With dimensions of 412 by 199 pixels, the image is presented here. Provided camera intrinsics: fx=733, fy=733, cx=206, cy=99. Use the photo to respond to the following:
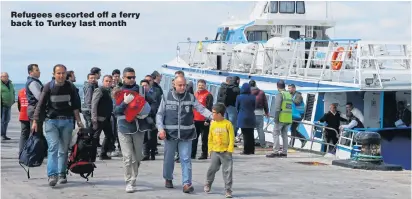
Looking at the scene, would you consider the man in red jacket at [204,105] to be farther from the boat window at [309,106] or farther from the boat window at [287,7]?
the boat window at [287,7]

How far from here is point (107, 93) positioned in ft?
46.0

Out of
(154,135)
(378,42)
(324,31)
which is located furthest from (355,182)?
(324,31)

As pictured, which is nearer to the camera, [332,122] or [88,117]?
[88,117]

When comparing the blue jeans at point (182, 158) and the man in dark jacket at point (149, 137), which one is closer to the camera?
the blue jeans at point (182, 158)

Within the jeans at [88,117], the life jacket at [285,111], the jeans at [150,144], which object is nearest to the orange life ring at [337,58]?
the life jacket at [285,111]

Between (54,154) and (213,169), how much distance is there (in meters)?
2.38

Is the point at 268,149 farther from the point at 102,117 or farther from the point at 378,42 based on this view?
the point at 102,117

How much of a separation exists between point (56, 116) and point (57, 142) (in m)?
0.39

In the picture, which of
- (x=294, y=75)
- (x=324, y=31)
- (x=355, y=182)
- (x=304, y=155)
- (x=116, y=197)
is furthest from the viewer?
(x=324, y=31)

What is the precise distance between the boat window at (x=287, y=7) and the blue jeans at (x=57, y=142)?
2024 centimetres

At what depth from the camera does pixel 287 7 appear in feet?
99.6

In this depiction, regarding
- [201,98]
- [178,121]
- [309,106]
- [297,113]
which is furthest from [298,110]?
[178,121]

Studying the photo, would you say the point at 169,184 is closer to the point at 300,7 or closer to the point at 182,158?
the point at 182,158

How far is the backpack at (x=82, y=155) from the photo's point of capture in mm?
11234
